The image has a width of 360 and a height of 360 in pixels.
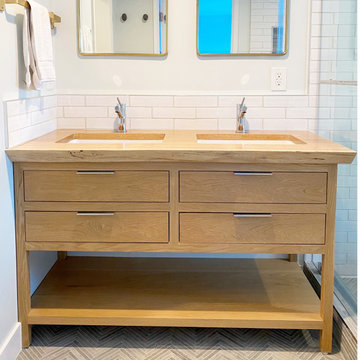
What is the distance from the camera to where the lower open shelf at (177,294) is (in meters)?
2.16

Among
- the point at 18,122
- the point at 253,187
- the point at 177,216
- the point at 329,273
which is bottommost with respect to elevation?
the point at 329,273

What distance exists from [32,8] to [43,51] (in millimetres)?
180

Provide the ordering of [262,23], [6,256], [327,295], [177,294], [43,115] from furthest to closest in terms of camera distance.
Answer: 1. [262,23]
2. [43,115]
3. [177,294]
4. [327,295]
5. [6,256]

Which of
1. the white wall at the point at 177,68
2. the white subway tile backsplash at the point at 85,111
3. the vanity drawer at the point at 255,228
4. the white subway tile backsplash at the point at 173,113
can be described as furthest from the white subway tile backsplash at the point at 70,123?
the vanity drawer at the point at 255,228

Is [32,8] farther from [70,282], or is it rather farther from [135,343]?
[135,343]

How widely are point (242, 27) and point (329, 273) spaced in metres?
1.23

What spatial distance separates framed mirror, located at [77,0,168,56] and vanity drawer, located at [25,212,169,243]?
3.10 feet

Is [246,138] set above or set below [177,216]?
above

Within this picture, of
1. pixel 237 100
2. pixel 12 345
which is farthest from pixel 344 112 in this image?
pixel 12 345

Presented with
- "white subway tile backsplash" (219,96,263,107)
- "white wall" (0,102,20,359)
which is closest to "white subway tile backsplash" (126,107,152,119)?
"white subway tile backsplash" (219,96,263,107)

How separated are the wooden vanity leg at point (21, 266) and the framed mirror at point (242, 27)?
1.12 metres

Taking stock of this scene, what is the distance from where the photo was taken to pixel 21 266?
Result: 2.11m

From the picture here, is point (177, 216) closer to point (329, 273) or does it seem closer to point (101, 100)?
point (329, 273)

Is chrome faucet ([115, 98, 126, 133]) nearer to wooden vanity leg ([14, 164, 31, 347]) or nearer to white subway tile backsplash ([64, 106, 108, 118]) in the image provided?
white subway tile backsplash ([64, 106, 108, 118])
